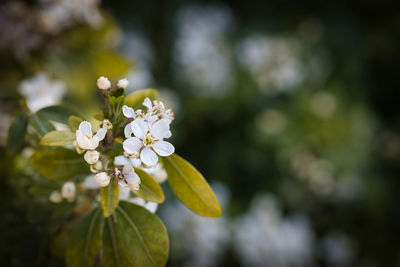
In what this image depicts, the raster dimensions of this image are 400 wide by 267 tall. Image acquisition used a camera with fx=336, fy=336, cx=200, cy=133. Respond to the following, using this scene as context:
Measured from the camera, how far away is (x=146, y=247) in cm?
67

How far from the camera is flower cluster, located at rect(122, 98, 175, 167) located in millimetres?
631

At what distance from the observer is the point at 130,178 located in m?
0.63

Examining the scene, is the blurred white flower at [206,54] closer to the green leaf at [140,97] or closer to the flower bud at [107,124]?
the green leaf at [140,97]

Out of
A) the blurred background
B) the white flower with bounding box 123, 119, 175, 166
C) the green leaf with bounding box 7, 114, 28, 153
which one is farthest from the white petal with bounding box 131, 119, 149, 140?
the blurred background

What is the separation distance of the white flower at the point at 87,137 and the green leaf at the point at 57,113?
0.64ft

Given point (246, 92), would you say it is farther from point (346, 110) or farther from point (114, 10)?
point (114, 10)

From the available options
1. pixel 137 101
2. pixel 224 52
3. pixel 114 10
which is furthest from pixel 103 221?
pixel 114 10

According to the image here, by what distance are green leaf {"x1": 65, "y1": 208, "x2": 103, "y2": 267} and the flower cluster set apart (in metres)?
0.19

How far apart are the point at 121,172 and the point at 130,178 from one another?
3 cm

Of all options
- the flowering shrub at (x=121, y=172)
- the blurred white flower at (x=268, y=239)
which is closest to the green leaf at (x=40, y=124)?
the flowering shrub at (x=121, y=172)

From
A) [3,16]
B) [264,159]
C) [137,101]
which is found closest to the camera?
[137,101]

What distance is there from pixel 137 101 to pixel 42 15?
0.73 meters

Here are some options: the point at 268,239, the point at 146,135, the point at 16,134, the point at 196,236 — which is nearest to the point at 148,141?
the point at 146,135

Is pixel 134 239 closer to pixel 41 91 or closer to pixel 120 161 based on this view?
pixel 120 161
